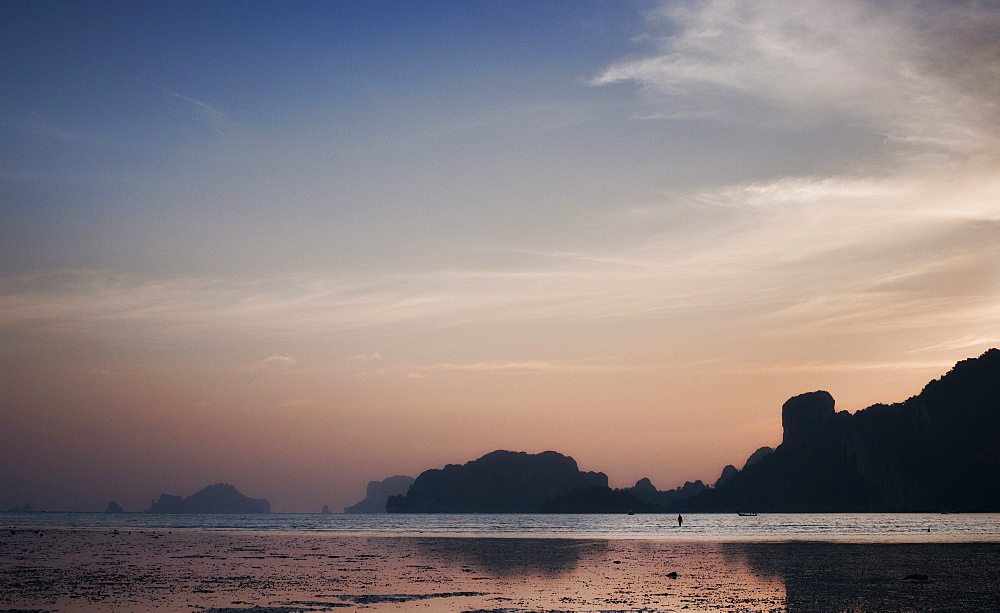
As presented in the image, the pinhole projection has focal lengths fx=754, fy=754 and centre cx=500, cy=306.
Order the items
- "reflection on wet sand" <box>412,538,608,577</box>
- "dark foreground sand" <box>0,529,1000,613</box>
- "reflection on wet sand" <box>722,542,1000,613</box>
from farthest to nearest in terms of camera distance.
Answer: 1. "reflection on wet sand" <box>412,538,608,577</box>
2. "reflection on wet sand" <box>722,542,1000,613</box>
3. "dark foreground sand" <box>0,529,1000,613</box>

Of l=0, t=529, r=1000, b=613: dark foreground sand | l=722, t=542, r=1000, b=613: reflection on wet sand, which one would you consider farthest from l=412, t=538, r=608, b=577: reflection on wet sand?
l=722, t=542, r=1000, b=613: reflection on wet sand

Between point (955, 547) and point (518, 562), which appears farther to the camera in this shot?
point (955, 547)

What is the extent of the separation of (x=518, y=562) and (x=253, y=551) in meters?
34.9

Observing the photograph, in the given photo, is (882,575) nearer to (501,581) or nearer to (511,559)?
(501,581)

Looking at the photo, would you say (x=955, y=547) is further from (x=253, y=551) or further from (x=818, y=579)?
(x=253, y=551)

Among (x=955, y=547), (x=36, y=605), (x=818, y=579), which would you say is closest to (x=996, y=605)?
(x=818, y=579)

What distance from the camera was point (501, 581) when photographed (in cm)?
5538

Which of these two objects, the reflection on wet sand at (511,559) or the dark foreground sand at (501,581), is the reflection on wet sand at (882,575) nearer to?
the dark foreground sand at (501,581)

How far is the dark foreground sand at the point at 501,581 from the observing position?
138 feet

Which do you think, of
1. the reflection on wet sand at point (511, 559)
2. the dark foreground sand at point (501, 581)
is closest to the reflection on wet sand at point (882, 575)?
the dark foreground sand at point (501, 581)

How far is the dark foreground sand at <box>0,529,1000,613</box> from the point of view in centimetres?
4197

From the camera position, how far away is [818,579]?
5444 cm

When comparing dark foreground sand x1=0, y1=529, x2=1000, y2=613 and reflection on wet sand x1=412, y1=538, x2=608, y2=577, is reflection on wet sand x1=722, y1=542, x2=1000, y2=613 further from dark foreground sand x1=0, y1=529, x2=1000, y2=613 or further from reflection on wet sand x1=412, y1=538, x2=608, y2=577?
reflection on wet sand x1=412, y1=538, x2=608, y2=577

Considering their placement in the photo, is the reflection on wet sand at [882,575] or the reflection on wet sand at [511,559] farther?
the reflection on wet sand at [511,559]
